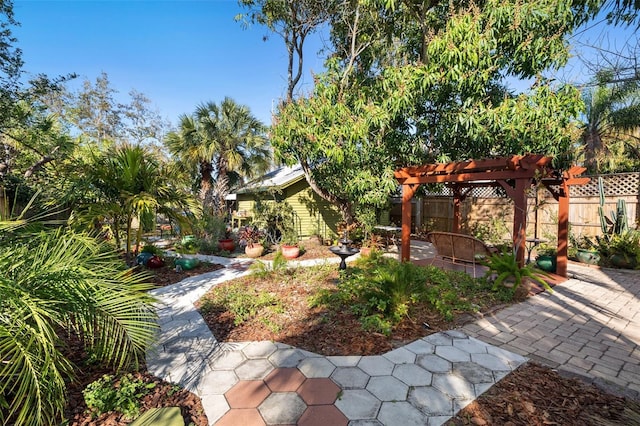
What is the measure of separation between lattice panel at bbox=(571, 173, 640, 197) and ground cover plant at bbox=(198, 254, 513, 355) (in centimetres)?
618

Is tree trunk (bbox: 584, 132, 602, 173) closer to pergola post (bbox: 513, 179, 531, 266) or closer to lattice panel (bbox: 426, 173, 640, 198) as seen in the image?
lattice panel (bbox: 426, 173, 640, 198)

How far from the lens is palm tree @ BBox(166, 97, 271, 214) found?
11.6m

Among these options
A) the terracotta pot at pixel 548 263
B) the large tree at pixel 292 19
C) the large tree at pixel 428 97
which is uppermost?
the large tree at pixel 292 19

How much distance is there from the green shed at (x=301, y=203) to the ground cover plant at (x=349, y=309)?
580cm

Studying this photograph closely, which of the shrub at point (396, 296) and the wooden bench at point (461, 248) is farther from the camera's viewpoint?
the wooden bench at point (461, 248)

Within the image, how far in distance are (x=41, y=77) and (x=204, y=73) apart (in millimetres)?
4837

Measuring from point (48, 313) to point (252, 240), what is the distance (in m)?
7.41

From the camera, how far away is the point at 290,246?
8.91m

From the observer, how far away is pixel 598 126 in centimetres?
1263

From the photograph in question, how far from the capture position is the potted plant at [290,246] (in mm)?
8609

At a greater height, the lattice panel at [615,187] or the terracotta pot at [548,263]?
the lattice panel at [615,187]

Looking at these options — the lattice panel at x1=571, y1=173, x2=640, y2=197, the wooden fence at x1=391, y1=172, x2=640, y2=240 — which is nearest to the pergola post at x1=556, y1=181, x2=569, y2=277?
the wooden fence at x1=391, y1=172, x2=640, y2=240

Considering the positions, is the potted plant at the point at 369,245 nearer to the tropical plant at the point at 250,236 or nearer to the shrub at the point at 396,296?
the shrub at the point at 396,296

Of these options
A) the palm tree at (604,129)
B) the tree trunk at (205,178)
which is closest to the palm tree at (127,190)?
the tree trunk at (205,178)
